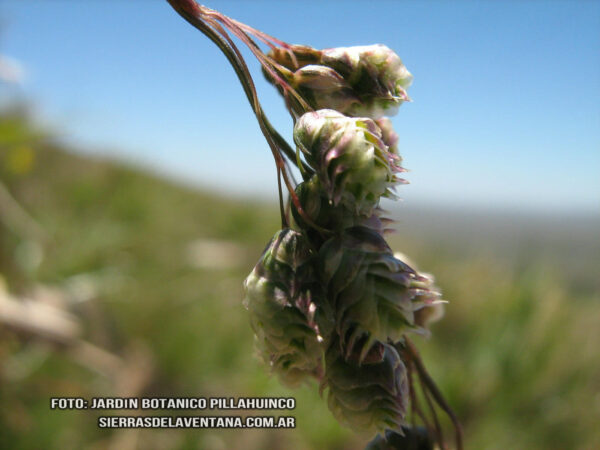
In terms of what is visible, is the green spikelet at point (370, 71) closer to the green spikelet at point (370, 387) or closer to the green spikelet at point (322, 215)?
the green spikelet at point (322, 215)

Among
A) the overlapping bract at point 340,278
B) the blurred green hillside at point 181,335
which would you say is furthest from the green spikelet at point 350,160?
the blurred green hillside at point 181,335

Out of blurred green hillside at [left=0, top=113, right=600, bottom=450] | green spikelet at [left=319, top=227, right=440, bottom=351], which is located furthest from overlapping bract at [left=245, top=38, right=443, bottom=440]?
blurred green hillside at [left=0, top=113, right=600, bottom=450]

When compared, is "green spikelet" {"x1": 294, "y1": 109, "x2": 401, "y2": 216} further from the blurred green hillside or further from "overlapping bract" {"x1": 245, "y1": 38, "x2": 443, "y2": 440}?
the blurred green hillside

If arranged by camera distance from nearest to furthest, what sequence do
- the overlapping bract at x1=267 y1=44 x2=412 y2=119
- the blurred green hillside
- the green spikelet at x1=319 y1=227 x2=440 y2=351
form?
1. the green spikelet at x1=319 y1=227 x2=440 y2=351
2. the overlapping bract at x1=267 y1=44 x2=412 y2=119
3. the blurred green hillside

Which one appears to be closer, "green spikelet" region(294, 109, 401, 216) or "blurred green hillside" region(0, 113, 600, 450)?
"green spikelet" region(294, 109, 401, 216)

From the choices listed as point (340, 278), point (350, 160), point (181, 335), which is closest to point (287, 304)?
point (340, 278)

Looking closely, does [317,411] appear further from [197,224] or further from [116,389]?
[197,224]

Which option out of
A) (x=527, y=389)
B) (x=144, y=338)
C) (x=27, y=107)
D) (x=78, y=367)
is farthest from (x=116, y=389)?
(x=527, y=389)

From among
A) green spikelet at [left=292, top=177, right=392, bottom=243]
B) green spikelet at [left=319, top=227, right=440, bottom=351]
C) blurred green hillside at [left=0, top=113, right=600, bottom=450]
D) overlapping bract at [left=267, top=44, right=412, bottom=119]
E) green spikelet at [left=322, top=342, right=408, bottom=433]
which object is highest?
overlapping bract at [left=267, top=44, right=412, bottom=119]
